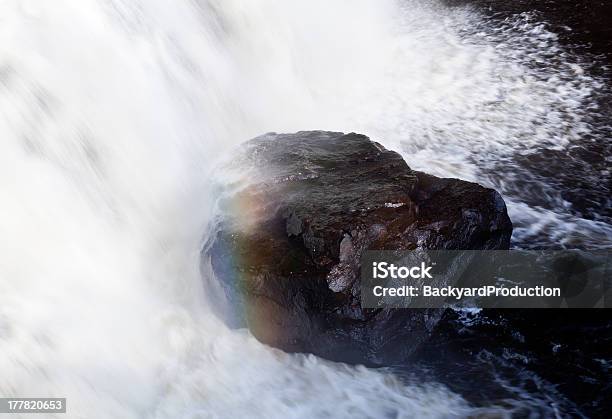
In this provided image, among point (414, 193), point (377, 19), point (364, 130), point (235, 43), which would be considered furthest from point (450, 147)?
point (377, 19)

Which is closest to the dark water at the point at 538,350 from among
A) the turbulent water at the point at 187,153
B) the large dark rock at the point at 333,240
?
the turbulent water at the point at 187,153

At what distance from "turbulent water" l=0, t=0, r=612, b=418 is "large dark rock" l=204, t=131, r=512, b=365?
0.30 m

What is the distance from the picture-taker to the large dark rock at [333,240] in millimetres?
4367

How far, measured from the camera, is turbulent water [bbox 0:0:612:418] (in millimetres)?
4293

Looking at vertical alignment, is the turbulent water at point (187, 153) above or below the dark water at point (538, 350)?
above

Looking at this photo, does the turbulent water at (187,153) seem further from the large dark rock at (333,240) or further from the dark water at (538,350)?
→ the large dark rock at (333,240)

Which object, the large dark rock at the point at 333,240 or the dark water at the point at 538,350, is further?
the large dark rock at the point at 333,240

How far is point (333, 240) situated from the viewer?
4438 millimetres

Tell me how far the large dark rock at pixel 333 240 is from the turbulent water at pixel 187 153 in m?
0.30

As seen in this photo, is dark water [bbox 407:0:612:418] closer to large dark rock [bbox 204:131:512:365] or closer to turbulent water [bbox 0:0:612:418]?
turbulent water [bbox 0:0:612:418]

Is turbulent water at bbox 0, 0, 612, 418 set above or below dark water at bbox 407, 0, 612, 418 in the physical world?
above

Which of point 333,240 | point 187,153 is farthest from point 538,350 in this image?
point 187,153

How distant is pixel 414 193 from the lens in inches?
196

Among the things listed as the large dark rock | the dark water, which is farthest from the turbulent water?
the large dark rock
